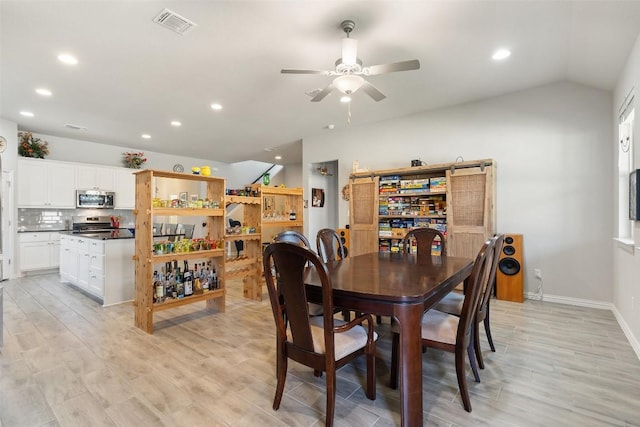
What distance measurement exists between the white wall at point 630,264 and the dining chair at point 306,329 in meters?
2.50

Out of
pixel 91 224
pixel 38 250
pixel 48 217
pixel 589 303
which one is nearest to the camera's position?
pixel 589 303

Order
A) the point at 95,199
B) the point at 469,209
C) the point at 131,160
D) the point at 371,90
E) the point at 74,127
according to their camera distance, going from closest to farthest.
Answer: the point at 371,90 → the point at 469,209 → the point at 74,127 → the point at 95,199 → the point at 131,160

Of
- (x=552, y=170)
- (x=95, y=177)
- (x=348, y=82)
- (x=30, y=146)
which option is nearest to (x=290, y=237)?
(x=348, y=82)

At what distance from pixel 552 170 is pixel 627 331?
6.73 ft

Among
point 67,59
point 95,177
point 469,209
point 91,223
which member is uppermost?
point 67,59

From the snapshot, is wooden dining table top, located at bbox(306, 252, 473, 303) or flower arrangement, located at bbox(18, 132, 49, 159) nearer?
wooden dining table top, located at bbox(306, 252, 473, 303)

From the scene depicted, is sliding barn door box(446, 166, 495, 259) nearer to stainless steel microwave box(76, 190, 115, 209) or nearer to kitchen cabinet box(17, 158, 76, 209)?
stainless steel microwave box(76, 190, 115, 209)

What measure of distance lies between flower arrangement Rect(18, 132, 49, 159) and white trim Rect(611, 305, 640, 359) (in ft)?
30.4

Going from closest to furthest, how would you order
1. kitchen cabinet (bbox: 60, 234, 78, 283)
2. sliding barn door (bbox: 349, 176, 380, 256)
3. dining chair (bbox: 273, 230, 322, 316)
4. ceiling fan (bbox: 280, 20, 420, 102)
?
dining chair (bbox: 273, 230, 322, 316) → ceiling fan (bbox: 280, 20, 420, 102) → kitchen cabinet (bbox: 60, 234, 78, 283) → sliding barn door (bbox: 349, 176, 380, 256)

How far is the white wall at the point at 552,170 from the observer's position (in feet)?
12.3

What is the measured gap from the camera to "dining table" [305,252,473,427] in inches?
59.9

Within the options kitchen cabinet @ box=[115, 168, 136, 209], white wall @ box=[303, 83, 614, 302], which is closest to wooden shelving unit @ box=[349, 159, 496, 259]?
white wall @ box=[303, 83, 614, 302]

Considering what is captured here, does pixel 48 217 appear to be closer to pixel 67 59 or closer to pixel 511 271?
pixel 67 59

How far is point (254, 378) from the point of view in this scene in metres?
2.20
